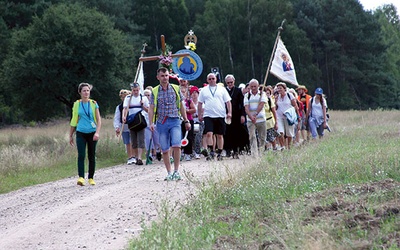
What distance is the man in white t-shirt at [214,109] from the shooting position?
16781 mm

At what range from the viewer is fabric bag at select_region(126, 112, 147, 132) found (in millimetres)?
18547

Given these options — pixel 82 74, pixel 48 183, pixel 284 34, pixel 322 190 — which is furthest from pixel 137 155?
pixel 284 34

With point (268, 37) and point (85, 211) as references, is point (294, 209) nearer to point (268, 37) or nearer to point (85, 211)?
point (85, 211)

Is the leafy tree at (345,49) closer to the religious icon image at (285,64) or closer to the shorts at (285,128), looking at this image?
the religious icon image at (285,64)

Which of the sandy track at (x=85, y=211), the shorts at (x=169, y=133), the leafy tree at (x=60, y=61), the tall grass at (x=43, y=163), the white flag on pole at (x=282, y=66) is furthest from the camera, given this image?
the leafy tree at (x=60, y=61)

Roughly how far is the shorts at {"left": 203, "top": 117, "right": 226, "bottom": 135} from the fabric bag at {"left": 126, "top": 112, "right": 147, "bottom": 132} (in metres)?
2.26

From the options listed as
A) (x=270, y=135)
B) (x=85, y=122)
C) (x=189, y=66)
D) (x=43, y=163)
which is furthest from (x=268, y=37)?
(x=85, y=122)

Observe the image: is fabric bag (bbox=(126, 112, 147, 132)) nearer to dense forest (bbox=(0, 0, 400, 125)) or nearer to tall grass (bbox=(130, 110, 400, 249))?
tall grass (bbox=(130, 110, 400, 249))

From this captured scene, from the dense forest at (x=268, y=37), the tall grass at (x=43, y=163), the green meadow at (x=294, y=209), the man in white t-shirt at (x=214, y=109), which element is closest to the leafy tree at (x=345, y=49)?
the dense forest at (x=268, y=37)

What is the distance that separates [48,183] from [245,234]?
28.9 ft

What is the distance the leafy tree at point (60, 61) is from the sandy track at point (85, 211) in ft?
90.7

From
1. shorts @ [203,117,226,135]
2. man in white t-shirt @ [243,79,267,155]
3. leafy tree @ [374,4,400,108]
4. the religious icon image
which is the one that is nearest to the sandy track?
shorts @ [203,117,226,135]

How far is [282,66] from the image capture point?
20.9 metres

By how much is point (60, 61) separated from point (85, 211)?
32592 millimetres
